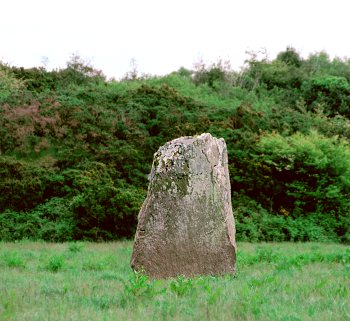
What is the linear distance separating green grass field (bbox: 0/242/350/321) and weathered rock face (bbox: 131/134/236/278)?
51 cm

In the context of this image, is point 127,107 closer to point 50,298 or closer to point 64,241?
point 64,241

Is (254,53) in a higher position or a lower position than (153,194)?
higher

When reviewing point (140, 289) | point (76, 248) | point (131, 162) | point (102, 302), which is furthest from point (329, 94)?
point (102, 302)

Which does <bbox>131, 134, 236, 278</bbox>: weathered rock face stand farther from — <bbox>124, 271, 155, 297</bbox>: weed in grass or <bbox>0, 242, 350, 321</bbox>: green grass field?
<bbox>124, 271, 155, 297</bbox>: weed in grass

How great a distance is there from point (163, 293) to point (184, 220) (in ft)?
7.96

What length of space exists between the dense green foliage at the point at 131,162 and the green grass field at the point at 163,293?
5.05 metres

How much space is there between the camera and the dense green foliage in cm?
1582

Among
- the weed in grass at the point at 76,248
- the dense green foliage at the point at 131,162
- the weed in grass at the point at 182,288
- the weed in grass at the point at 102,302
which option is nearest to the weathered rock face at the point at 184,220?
the weed in grass at the point at 182,288

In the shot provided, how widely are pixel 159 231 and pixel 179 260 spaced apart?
1.86 feet

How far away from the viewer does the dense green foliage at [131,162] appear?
51.9 ft

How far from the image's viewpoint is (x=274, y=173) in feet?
64.5

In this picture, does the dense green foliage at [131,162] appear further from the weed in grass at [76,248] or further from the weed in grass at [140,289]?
the weed in grass at [140,289]

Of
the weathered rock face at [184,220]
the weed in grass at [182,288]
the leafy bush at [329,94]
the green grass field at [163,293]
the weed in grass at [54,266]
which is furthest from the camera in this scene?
the leafy bush at [329,94]

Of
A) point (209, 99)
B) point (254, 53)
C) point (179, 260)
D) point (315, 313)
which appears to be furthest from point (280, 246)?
point (254, 53)
